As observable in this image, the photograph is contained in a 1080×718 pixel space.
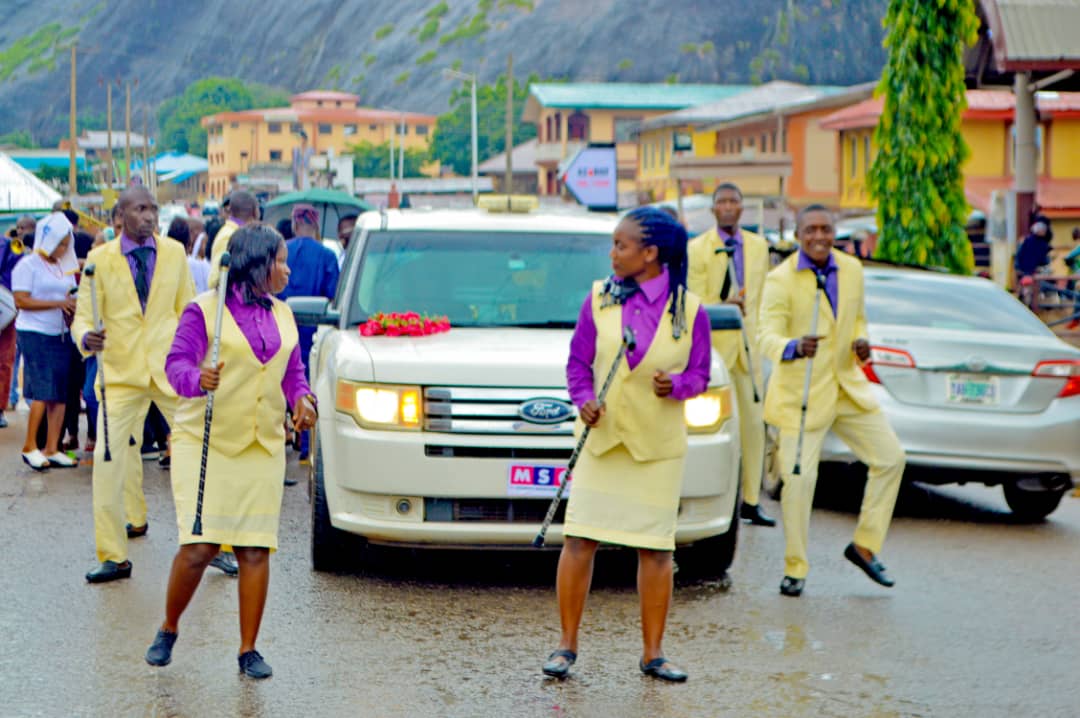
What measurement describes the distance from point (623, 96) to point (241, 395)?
104758mm

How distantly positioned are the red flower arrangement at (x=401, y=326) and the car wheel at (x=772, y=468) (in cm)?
341

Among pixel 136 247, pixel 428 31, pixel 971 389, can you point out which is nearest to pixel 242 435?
pixel 136 247

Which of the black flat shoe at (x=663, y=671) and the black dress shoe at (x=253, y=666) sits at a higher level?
the black dress shoe at (x=253, y=666)

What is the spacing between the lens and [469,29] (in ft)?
A: 538

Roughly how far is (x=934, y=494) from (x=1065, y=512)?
3.05 feet

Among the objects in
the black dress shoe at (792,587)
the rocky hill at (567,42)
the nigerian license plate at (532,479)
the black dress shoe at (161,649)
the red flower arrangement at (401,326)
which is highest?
the rocky hill at (567,42)

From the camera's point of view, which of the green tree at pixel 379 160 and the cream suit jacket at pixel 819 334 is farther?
the green tree at pixel 379 160

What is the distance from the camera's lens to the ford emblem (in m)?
7.69

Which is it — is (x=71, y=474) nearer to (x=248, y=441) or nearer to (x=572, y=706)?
(x=248, y=441)

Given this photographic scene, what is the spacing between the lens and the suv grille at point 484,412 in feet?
25.3

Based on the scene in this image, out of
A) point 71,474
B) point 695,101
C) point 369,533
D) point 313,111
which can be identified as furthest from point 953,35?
point 313,111

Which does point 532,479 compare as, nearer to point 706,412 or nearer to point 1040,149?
point 706,412

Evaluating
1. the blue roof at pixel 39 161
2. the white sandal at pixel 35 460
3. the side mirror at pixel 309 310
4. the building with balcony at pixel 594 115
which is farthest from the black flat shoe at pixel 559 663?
the blue roof at pixel 39 161

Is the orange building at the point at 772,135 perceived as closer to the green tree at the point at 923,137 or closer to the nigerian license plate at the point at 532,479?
the green tree at the point at 923,137
